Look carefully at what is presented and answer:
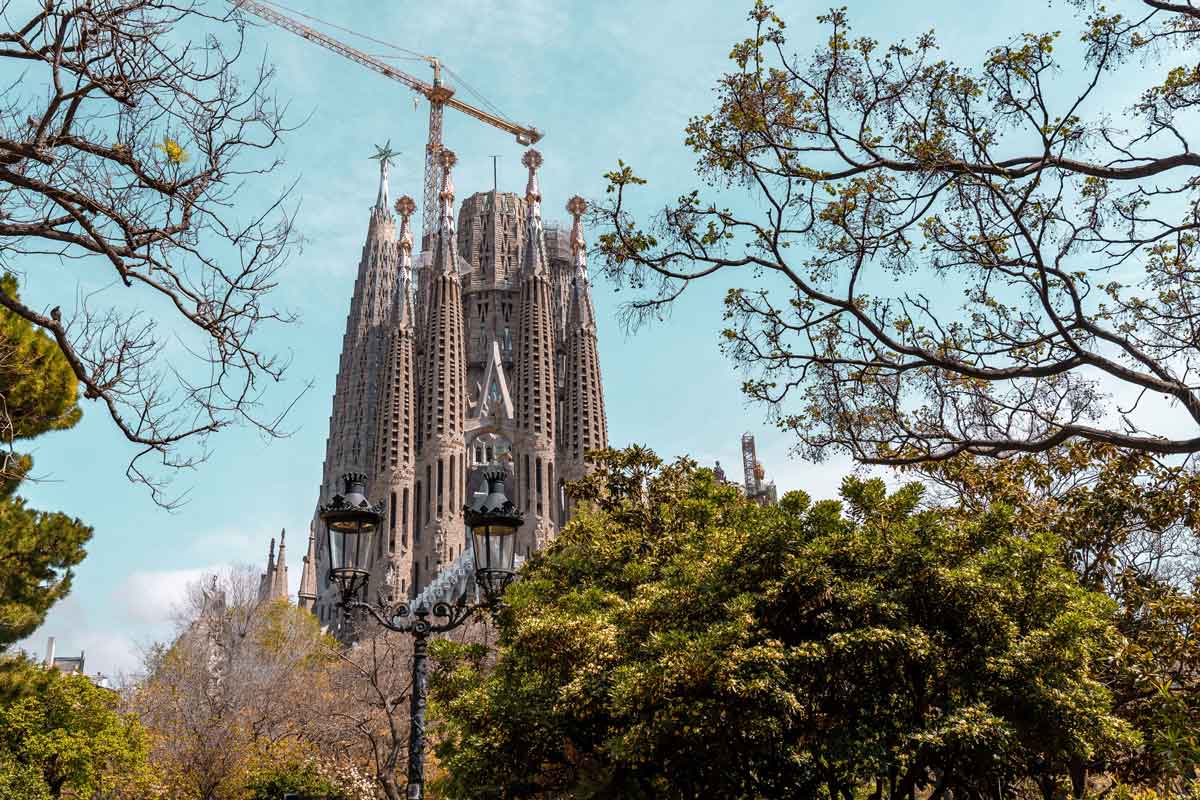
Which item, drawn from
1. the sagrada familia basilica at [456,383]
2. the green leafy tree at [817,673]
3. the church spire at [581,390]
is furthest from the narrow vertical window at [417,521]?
the green leafy tree at [817,673]

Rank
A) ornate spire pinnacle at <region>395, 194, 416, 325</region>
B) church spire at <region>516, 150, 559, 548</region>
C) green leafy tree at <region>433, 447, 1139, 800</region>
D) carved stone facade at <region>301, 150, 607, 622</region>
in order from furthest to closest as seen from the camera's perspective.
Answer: ornate spire pinnacle at <region>395, 194, 416, 325</region> < church spire at <region>516, 150, 559, 548</region> < carved stone facade at <region>301, 150, 607, 622</region> < green leafy tree at <region>433, 447, 1139, 800</region>

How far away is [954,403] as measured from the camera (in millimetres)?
10344

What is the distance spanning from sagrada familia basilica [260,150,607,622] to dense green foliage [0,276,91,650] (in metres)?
→ 42.2

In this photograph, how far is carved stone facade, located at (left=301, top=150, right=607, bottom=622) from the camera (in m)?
62.7

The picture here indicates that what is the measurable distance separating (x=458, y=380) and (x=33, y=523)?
175 ft

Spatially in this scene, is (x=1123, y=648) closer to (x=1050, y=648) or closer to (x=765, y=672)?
(x=1050, y=648)

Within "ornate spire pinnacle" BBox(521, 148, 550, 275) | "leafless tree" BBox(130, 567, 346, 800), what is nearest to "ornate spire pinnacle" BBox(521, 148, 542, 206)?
"ornate spire pinnacle" BBox(521, 148, 550, 275)

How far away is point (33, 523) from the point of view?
13328 mm

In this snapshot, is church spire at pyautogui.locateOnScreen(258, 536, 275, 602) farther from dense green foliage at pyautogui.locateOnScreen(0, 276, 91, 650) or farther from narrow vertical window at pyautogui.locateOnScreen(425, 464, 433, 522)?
dense green foliage at pyautogui.locateOnScreen(0, 276, 91, 650)

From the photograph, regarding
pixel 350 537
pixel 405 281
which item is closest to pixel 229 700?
pixel 350 537

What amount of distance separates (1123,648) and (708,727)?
4.49 meters

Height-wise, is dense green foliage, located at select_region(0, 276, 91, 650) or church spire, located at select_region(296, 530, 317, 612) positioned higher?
church spire, located at select_region(296, 530, 317, 612)

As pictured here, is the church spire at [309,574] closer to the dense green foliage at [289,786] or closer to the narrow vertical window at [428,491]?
the narrow vertical window at [428,491]

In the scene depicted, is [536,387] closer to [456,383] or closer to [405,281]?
[456,383]
